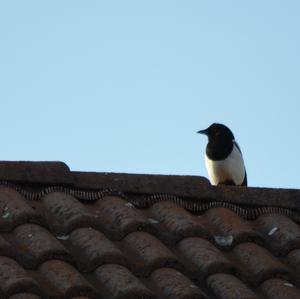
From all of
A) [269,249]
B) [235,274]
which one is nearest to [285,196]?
[269,249]

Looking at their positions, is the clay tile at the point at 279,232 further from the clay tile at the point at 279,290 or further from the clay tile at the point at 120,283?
the clay tile at the point at 120,283

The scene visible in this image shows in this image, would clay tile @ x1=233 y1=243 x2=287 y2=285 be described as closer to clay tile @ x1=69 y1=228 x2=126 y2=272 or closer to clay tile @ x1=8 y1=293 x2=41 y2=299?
clay tile @ x1=69 y1=228 x2=126 y2=272

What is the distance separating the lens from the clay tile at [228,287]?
3.52 metres

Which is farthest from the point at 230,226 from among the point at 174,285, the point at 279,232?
the point at 174,285

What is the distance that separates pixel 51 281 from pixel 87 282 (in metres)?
0.11

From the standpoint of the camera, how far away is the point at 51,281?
3391mm

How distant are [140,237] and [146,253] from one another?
5.0 inches

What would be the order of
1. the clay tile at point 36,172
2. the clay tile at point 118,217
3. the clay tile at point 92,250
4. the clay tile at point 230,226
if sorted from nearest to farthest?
the clay tile at point 92,250
the clay tile at point 118,217
the clay tile at point 230,226
the clay tile at point 36,172

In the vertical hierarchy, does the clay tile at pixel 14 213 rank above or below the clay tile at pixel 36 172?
below

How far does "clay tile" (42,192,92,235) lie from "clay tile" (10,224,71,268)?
3.3 inches

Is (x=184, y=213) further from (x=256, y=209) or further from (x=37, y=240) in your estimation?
(x=37, y=240)

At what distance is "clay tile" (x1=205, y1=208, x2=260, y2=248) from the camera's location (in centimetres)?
404

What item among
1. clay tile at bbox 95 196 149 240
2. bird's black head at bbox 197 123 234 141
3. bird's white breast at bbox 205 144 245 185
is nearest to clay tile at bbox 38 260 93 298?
clay tile at bbox 95 196 149 240

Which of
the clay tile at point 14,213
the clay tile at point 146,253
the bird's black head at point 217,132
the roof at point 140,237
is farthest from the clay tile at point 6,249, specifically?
the bird's black head at point 217,132
